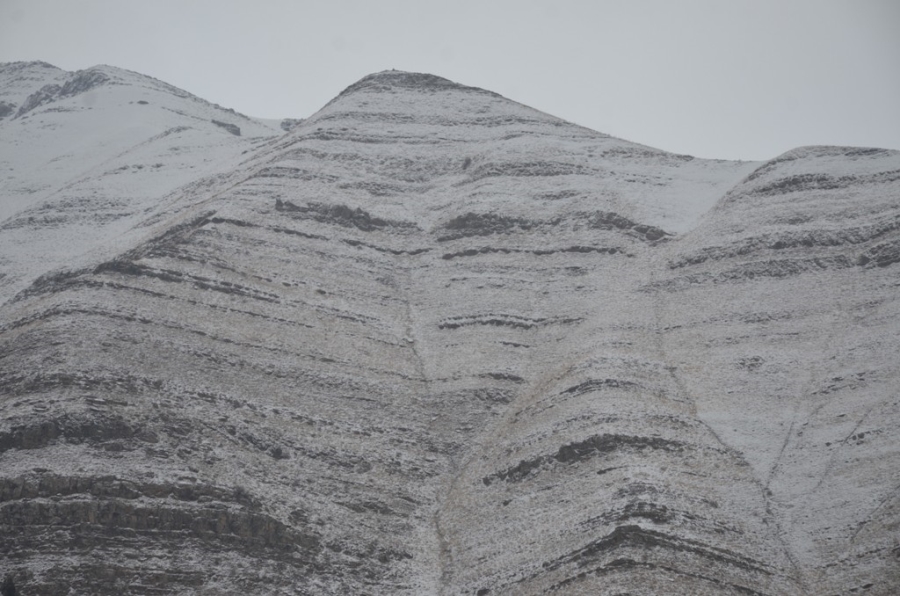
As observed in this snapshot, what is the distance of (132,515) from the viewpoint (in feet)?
132

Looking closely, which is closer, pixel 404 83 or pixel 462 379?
pixel 462 379

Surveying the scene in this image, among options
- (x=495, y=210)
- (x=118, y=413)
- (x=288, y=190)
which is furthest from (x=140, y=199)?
(x=118, y=413)

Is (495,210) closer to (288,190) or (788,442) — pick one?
(288,190)

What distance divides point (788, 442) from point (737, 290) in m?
14.8

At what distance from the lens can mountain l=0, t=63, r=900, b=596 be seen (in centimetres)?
3962

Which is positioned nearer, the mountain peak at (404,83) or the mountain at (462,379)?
the mountain at (462,379)

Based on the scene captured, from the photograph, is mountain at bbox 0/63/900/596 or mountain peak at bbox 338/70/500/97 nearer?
mountain at bbox 0/63/900/596

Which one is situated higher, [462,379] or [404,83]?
[404,83]

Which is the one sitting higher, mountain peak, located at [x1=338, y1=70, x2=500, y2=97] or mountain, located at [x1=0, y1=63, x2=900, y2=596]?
mountain peak, located at [x1=338, y1=70, x2=500, y2=97]

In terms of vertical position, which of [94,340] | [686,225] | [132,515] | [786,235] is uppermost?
[686,225]

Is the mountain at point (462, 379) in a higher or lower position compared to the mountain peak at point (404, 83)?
lower

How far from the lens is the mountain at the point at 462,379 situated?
3962cm

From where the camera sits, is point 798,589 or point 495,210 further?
point 495,210

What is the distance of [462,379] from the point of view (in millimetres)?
55219
